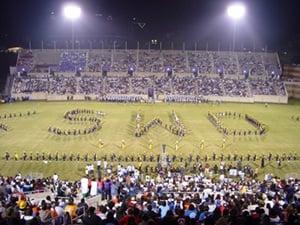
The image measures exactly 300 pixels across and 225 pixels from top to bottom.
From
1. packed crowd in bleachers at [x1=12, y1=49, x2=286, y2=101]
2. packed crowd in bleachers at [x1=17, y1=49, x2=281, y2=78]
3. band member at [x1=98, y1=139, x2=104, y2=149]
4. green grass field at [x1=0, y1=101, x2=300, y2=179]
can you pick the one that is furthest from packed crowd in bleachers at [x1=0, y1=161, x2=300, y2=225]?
packed crowd in bleachers at [x1=17, y1=49, x2=281, y2=78]

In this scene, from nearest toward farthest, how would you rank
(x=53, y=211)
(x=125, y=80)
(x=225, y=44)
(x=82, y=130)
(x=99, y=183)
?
(x=53, y=211) → (x=99, y=183) → (x=82, y=130) → (x=125, y=80) → (x=225, y=44)

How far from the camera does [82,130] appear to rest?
54.1 metres

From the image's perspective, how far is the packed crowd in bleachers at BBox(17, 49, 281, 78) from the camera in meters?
94.1

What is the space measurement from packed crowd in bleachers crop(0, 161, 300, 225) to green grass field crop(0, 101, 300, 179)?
5.06 m

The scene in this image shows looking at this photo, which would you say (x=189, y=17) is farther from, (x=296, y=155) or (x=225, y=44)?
(x=296, y=155)

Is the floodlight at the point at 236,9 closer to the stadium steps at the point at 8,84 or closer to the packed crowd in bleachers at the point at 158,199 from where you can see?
the stadium steps at the point at 8,84

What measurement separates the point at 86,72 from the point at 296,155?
55.2 m

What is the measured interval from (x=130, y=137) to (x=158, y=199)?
30.1m

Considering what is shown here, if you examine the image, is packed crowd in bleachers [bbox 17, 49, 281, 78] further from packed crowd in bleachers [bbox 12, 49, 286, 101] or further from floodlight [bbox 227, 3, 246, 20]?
floodlight [bbox 227, 3, 246, 20]

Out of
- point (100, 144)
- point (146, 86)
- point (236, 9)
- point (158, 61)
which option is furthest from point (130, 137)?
point (236, 9)

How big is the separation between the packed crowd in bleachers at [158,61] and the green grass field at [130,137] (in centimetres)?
2136

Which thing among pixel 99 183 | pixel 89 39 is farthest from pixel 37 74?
pixel 99 183

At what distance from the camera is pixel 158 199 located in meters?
21.4

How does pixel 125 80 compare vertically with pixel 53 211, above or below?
above
